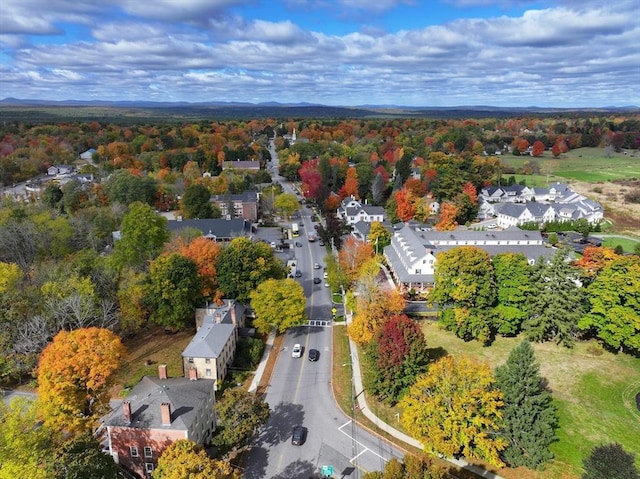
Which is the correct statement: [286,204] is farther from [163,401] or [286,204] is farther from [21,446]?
[21,446]

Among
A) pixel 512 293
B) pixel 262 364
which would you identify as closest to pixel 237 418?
pixel 262 364

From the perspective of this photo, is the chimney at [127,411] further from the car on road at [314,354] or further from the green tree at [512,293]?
the green tree at [512,293]

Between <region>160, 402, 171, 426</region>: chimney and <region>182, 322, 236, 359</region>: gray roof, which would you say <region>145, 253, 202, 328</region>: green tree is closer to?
<region>182, 322, 236, 359</region>: gray roof

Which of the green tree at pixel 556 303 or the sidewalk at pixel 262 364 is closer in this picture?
the sidewalk at pixel 262 364

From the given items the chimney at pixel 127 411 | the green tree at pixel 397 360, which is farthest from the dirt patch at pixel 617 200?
the chimney at pixel 127 411

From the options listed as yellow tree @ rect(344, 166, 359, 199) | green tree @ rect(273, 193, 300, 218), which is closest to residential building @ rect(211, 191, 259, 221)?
green tree @ rect(273, 193, 300, 218)

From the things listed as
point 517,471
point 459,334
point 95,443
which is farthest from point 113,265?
point 517,471
